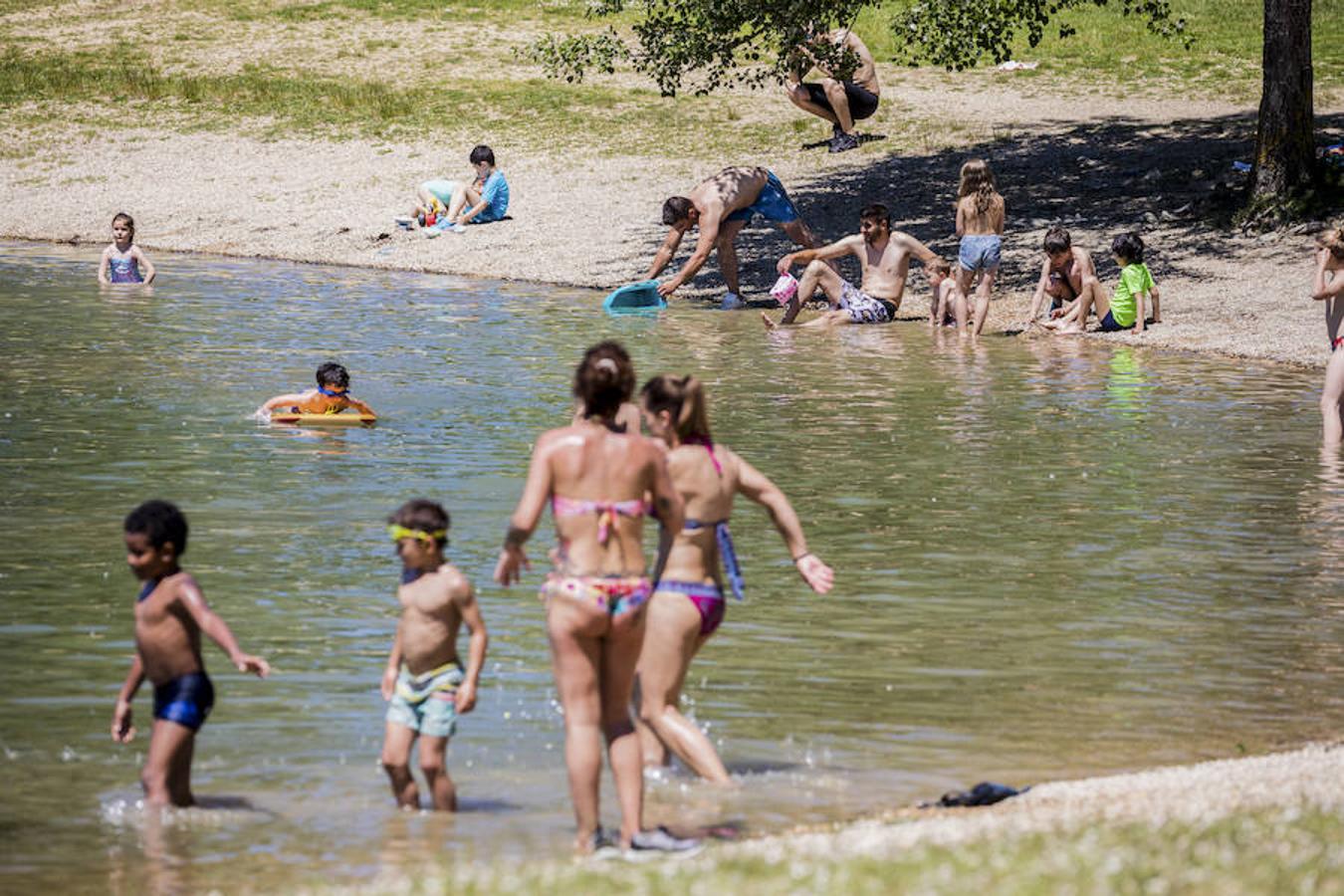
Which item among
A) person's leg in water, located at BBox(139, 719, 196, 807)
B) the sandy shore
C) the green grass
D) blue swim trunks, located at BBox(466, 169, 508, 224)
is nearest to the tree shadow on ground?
the sandy shore

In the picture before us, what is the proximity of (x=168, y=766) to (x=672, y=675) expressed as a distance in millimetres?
1820

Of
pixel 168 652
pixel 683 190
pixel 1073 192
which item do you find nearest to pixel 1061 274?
pixel 1073 192

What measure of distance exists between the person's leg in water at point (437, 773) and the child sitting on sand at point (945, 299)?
1426cm

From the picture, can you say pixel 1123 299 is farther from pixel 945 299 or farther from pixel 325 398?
pixel 325 398

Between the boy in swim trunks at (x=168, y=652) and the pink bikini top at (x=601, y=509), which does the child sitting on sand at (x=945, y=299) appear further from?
the boy in swim trunks at (x=168, y=652)

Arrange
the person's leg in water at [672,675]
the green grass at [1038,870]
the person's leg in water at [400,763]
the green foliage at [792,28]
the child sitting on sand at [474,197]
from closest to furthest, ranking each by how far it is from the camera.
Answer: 1. the green grass at [1038,870]
2. the person's leg in water at [400,763]
3. the person's leg in water at [672,675]
4. the green foliage at [792,28]
5. the child sitting on sand at [474,197]

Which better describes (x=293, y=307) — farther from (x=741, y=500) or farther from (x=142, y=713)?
(x=142, y=713)

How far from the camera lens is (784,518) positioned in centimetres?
780

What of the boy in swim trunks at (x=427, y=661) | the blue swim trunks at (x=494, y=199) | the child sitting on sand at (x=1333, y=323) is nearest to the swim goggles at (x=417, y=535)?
the boy in swim trunks at (x=427, y=661)

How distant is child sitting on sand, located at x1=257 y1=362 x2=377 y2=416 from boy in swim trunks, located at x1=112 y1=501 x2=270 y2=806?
7.44m

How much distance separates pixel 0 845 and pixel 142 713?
1.65m

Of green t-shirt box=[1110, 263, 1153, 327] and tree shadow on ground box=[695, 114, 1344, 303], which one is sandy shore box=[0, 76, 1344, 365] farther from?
green t-shirt box=[1110, 263, 1153, 327]

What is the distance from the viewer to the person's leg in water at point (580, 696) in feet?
22.2

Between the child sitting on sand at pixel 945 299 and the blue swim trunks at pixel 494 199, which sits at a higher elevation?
the blue swim trunks at pixel 494 199
